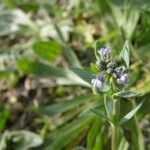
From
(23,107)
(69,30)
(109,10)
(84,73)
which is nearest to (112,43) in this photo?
(109,10)

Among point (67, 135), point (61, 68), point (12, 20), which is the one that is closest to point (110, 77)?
point (67, 135)

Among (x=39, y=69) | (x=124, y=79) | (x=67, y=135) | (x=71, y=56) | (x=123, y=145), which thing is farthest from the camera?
(x=71, y=56)

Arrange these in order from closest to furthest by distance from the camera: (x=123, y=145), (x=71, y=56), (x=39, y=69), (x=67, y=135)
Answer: (x=123, y=145), (x=67, y=135), (x=39, y=69), (x=71, y=56)

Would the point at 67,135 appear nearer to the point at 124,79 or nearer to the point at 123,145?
the point at 123,145

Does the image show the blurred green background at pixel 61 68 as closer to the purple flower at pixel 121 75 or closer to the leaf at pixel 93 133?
the leaf at pixel 93 133

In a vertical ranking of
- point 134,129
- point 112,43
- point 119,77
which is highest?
point 112,43

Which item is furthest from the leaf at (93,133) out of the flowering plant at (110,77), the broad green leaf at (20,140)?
the flowering plant at (110,77)

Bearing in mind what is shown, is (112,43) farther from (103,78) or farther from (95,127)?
(103,78)
